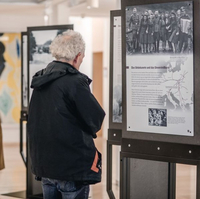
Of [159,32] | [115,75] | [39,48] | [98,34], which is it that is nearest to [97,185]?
[39,48]

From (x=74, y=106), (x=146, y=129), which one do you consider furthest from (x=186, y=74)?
(x=74, y=106)

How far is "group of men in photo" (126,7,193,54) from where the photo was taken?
3.22 m

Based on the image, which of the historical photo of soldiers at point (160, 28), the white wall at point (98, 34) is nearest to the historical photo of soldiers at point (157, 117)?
the historical photo of soldiers at point (160, 28)

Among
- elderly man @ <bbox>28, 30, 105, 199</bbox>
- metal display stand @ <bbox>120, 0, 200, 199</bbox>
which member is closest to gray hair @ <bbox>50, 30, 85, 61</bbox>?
elderly man @ <bbox>28, 30, 105, 199</bbox>

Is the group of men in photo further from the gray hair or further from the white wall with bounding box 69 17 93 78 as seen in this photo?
the white wall with bounding box 69 17 93 78

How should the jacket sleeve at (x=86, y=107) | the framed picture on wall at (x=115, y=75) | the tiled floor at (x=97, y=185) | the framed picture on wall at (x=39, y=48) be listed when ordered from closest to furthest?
the jacket sleeve at (x=86, y=107)
the framed picture on wall at (x=115, y=75)
the framed picture on wall at (x=39, y=48)
the tiled floor at (x=97, y=185)

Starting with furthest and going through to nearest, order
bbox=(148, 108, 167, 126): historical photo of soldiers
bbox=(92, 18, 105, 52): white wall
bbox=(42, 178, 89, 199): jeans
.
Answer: bbox=(92, 18, 105, 52): white wall, bbox=(148, 108, 167, 126): historical photo of soldiers, bbox=(42, 178, 89, 199): jeans

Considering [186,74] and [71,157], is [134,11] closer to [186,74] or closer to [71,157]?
[186,74]

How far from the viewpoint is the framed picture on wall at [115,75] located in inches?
183

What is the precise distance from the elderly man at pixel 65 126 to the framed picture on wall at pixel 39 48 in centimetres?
286

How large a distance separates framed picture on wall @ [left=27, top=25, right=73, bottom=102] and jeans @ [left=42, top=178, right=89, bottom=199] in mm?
2909

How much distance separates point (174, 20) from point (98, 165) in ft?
3.49

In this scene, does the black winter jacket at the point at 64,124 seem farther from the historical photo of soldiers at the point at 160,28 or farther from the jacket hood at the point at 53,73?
the historical photo of soldiers at the point at 160,28

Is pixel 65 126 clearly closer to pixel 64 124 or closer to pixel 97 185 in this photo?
pixel 64 124
